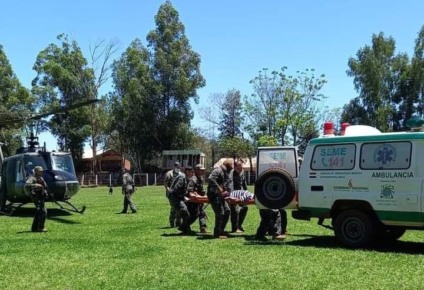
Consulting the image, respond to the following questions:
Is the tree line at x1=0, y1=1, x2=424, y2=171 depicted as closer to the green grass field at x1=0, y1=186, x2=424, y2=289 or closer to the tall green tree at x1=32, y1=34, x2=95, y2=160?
the tall green tree at x1=32, y1=34, x2=95, y2=160

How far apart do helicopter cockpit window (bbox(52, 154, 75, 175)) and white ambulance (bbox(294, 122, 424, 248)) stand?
39.1 feet

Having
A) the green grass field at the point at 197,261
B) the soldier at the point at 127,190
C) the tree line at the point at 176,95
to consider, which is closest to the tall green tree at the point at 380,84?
the tree line at the point at 176,95

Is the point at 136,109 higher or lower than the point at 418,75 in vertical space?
lower

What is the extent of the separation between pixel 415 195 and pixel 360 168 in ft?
3.77

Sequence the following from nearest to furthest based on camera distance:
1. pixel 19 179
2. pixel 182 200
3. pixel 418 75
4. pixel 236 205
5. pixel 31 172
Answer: pixel 236 205 → pixel 182 200 → pixel 31 172 → pixel 19 179 → pixel 418 75

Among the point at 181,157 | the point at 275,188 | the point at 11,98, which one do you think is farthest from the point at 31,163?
the point at 11,98

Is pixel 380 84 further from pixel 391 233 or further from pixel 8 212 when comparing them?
pixel 391 233

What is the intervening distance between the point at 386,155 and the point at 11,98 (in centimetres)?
5431

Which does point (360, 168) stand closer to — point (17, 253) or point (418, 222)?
point (418, 222)

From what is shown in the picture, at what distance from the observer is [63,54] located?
62531mm

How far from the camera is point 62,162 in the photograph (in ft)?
68.6

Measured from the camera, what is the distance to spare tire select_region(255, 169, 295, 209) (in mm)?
11406

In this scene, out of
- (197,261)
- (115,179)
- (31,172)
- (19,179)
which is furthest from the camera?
(115,179)

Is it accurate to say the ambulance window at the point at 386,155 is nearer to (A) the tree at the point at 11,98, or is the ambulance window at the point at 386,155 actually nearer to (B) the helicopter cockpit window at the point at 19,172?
(B) the helicopter cockpit window at the point at 19,172
